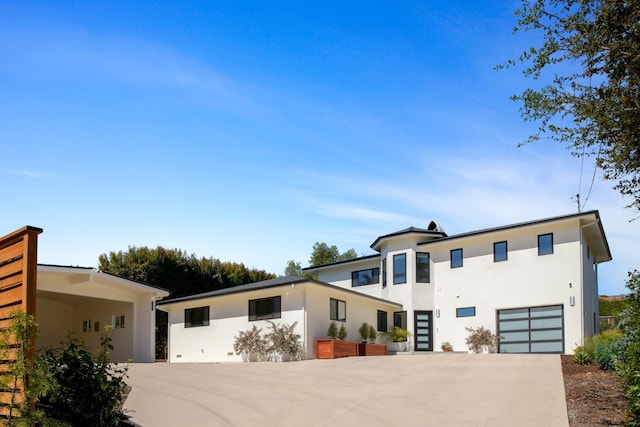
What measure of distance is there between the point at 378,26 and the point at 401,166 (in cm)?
444

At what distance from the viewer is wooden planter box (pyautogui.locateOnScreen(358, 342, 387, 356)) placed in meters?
24.9

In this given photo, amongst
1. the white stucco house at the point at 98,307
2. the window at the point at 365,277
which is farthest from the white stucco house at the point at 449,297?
the white stucco house at the point at 98,307

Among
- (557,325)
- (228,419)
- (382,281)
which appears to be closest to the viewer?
(228,419)

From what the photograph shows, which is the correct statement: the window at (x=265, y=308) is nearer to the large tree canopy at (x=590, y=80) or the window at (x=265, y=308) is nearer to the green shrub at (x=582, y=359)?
the green shrub at (x=582, y=359)

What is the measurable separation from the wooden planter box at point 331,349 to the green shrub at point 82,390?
49.8 ft

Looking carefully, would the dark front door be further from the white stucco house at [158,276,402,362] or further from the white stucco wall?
the white stucco wall

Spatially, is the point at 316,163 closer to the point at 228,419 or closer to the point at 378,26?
the point at 378,26

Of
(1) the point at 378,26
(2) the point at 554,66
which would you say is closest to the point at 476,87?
(1) the point at 378,26

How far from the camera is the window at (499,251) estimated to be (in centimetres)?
2670

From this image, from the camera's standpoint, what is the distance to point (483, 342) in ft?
84.6

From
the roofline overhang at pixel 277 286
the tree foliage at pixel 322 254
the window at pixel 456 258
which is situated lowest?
the roofline overhang at pixel 277 286

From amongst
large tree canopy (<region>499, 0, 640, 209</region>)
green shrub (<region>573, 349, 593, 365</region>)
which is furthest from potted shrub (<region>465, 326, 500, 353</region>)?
large tree canopy (<region>499, 0, 640, 209</region>)

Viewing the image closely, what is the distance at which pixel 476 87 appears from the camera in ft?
47.1

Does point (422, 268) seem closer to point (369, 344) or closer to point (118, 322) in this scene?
point (369, 344)
